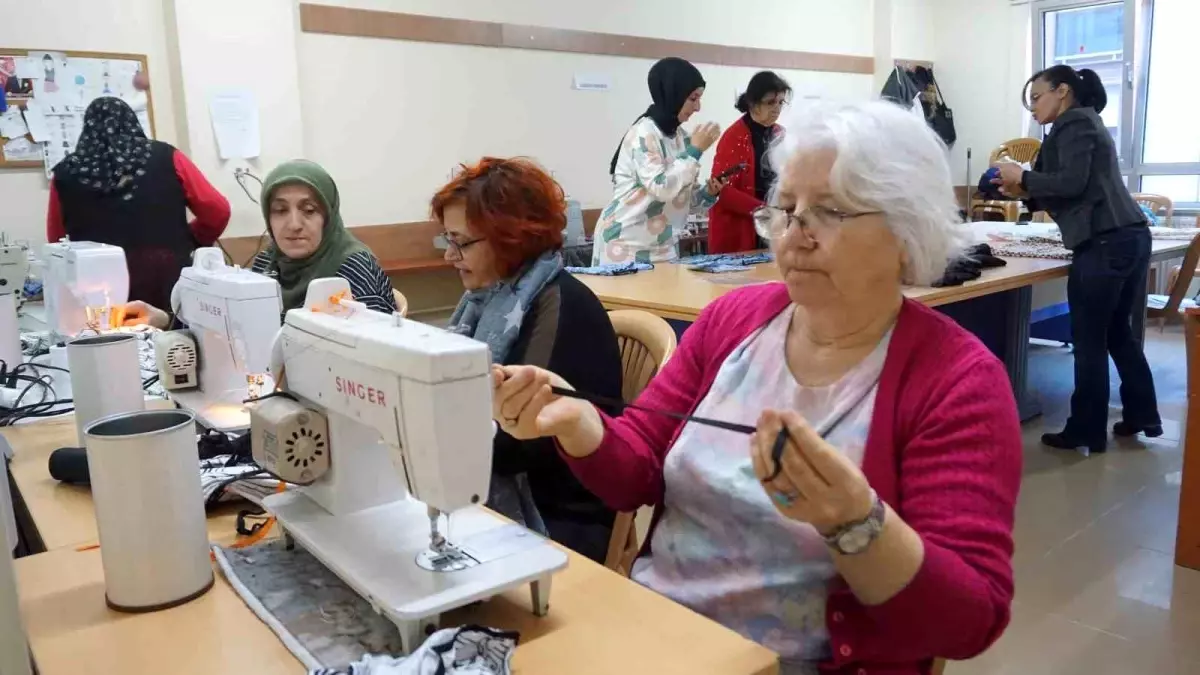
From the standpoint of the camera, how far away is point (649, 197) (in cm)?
358

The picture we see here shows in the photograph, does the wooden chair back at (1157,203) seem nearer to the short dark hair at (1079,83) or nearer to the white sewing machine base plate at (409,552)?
the short dark hair at (1079,83)

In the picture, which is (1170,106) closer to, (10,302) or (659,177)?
(659,177)

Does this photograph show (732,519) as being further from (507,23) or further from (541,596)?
(507,23)

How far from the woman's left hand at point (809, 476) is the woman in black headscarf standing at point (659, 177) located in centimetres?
273

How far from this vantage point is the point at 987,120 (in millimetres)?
7426

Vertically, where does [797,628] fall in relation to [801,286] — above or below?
below

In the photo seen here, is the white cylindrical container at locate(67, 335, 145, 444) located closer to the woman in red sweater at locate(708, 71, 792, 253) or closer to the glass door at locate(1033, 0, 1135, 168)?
the woman in red sweater at locate(708, 71, 792, 253)

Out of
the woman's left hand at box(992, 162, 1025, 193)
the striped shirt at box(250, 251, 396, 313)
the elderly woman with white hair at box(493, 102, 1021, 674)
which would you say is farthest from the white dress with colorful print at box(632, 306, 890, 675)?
the woman's left hand at box(992, 162, 1025, 193)

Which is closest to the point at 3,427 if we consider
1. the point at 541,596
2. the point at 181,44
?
the point at 541,596

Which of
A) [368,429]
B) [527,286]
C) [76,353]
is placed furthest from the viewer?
[527,286]

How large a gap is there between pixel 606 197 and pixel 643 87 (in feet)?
2.37

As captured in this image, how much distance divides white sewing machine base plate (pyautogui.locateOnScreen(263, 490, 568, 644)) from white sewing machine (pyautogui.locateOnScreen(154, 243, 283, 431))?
505 millimetres

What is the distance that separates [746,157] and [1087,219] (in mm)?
1349

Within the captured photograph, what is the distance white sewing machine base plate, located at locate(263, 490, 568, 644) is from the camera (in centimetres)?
91
